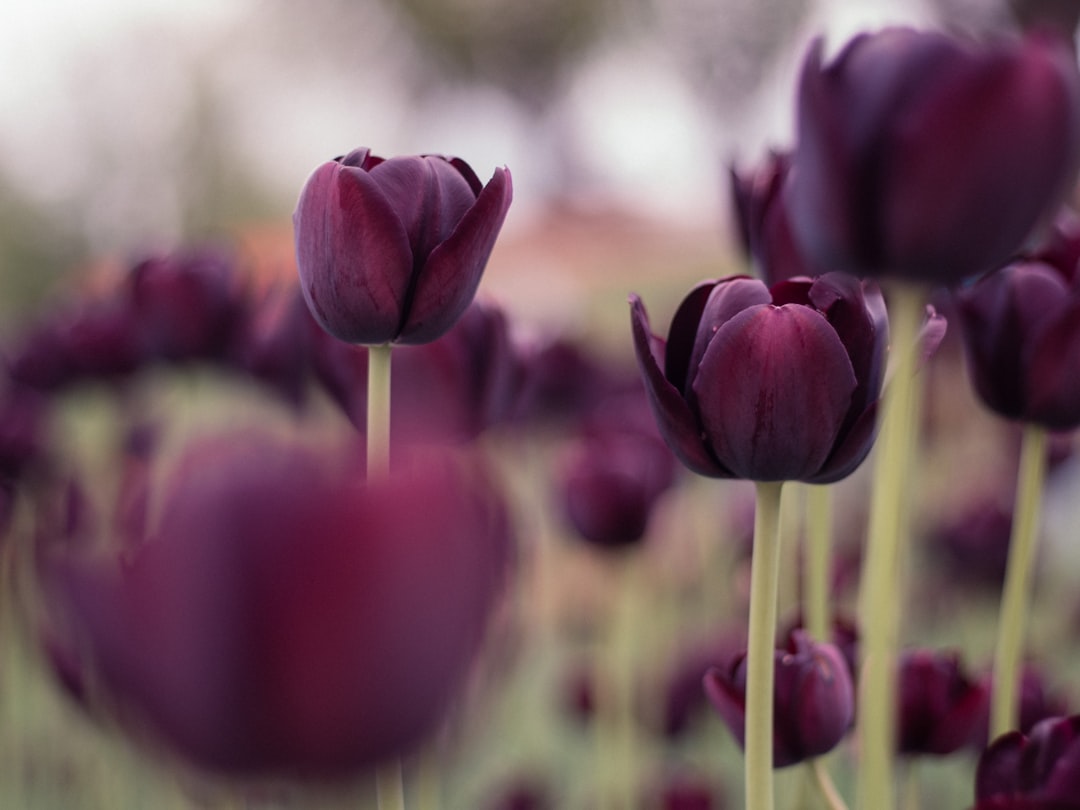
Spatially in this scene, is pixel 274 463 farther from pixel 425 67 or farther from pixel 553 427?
pixel 425 67

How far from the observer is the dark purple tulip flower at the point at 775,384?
258mm

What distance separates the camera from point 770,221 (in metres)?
0.37

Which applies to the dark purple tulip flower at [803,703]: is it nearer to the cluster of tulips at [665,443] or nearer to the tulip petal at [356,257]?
the cluster of tulips at [665,443]

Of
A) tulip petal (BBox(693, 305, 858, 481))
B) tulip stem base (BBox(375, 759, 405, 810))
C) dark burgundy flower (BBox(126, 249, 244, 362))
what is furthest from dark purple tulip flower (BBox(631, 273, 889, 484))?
dark burgundy flower (BBox(126, 249, 244, 362))

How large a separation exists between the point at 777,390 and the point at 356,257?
0.37 feet

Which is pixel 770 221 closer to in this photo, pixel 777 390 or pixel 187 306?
pixel 777 390

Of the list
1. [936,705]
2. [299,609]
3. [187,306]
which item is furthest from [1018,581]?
[187,306]

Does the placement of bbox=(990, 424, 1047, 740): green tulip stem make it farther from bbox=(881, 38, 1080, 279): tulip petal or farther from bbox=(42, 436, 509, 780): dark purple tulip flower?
bbox=(42, 436, 509, 780): dark purple tulip flower

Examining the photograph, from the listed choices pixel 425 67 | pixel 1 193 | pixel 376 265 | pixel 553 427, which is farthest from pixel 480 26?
pixel 376 265

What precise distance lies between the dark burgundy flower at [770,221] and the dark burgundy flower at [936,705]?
14cm

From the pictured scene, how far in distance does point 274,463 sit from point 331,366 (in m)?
0.22

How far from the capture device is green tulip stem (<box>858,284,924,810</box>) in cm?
29

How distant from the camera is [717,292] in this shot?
278 mm

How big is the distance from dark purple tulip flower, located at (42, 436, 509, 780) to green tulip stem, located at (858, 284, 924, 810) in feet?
0.49
